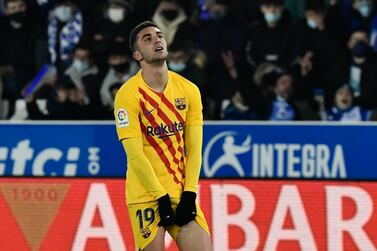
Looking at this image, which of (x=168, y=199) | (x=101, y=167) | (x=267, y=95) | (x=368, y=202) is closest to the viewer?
(x=168, y=199)

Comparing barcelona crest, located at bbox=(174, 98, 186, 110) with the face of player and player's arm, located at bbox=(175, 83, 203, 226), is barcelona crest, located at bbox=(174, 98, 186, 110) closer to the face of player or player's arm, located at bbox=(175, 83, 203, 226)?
player's arm, located at bbox=(175, 83, 203, 226)

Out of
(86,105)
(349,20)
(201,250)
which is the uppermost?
(349,20)

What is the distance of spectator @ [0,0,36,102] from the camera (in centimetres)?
1106

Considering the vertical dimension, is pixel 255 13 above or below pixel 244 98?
above

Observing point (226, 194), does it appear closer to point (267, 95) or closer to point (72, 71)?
point (267, 95)

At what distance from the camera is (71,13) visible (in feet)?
36.2

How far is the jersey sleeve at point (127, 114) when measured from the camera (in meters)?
5.29

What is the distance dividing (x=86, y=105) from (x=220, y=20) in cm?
166

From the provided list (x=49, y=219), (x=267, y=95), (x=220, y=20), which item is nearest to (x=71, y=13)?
(x=220, y=20)

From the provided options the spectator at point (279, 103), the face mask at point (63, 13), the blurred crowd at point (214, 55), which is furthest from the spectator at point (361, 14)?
the face mask at point (63, 13)

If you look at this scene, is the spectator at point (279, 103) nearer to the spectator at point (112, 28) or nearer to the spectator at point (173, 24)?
the spectator at point (173, 24)

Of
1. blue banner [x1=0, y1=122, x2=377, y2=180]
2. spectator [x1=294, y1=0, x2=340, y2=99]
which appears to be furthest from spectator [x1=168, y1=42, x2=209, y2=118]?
blue banner [x1=0, y1=122, x2=377, y2=180]

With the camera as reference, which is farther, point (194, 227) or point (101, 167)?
point (101, 167)

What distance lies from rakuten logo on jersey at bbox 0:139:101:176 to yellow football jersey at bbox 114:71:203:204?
402 centimetres
